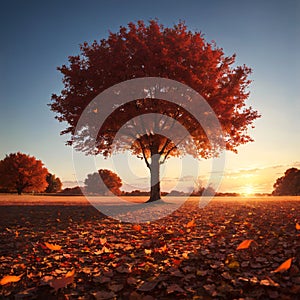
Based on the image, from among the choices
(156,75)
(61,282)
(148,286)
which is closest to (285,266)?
(148,286)

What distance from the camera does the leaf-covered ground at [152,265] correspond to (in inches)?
108

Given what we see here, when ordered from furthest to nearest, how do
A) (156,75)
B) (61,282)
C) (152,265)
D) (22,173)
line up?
(22,173) → (156,75) → (152,265) → (61,282)

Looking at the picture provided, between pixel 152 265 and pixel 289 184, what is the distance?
42992mm

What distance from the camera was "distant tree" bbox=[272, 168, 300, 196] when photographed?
38.1 metres

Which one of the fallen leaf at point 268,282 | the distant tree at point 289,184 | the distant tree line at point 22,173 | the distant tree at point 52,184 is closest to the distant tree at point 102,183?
the distant tree at point 52,184

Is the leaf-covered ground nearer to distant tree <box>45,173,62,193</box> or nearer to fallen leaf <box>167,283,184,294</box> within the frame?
fallen leaf <box>167,283,184,294</box>

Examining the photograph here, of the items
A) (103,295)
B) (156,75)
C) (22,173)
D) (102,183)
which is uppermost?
(156,75)

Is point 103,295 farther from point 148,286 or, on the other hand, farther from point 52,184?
point 52,184

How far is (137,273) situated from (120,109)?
422 inches

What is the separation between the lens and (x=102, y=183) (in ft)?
198

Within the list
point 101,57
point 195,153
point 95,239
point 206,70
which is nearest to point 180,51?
point 206,70

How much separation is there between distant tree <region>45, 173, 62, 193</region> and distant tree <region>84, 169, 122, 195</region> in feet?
26.0

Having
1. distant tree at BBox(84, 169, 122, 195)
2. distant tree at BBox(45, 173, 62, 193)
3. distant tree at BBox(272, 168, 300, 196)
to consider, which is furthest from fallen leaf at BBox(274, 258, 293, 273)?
distant tree at BBox(45, 173, 62, 193)

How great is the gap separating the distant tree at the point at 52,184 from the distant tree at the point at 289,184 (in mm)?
48969
